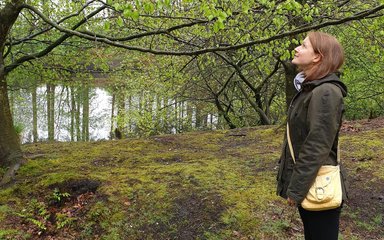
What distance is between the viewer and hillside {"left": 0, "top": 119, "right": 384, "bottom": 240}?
4.62 m

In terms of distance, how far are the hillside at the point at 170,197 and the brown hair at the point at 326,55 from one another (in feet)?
7.71

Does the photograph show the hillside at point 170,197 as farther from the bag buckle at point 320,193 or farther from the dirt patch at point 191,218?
the bag buckle at point 320,193

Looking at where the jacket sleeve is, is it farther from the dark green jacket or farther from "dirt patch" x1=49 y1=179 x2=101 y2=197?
"dirt patch" x1=49 y1=179 x2=101 y2=197

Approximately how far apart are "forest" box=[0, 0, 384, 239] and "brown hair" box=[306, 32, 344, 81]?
51.2 inches

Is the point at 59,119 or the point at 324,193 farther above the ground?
the point at 324,193

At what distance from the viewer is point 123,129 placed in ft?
54.2

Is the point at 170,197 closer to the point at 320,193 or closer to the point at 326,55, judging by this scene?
the point at 320,193

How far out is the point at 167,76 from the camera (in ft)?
33.1

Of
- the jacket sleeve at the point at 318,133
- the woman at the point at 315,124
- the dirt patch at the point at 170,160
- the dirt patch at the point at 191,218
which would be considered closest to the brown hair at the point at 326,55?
the woman at the point at 315,124

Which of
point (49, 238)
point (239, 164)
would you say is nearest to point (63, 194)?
point (49, 238)

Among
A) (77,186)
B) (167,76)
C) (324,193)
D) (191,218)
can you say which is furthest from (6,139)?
(324,193)

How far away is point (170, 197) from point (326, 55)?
10.3 feet

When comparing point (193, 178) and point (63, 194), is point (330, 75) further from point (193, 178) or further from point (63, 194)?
point (63, 194)

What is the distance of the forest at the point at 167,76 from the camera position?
4.89m
